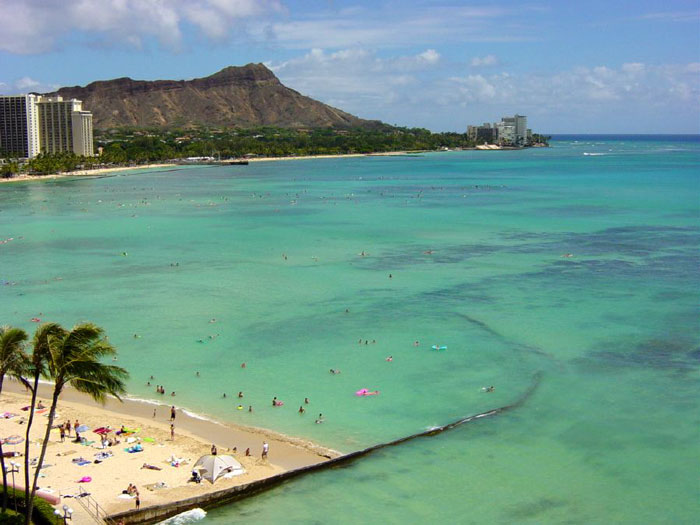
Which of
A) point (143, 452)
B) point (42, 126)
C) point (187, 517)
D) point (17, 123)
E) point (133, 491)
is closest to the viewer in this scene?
point (187, 517)

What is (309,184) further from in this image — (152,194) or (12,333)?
(12,333)

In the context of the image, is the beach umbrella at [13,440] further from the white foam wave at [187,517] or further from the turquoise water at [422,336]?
the white foam wave at [187,517]

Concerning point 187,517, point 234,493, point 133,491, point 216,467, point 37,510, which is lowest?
point 187,517

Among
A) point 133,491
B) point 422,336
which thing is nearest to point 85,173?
point 422,336

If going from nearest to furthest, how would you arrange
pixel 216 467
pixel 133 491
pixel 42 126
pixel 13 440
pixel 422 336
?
pixel 133 491 → pixel 216 467 → pixel 13 440 → pixel 422 336 → pixel 42 126

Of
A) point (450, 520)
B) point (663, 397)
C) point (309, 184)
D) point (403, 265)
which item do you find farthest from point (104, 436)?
point (309, 184)

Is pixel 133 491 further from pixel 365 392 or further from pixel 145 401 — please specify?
pixel 365 392
